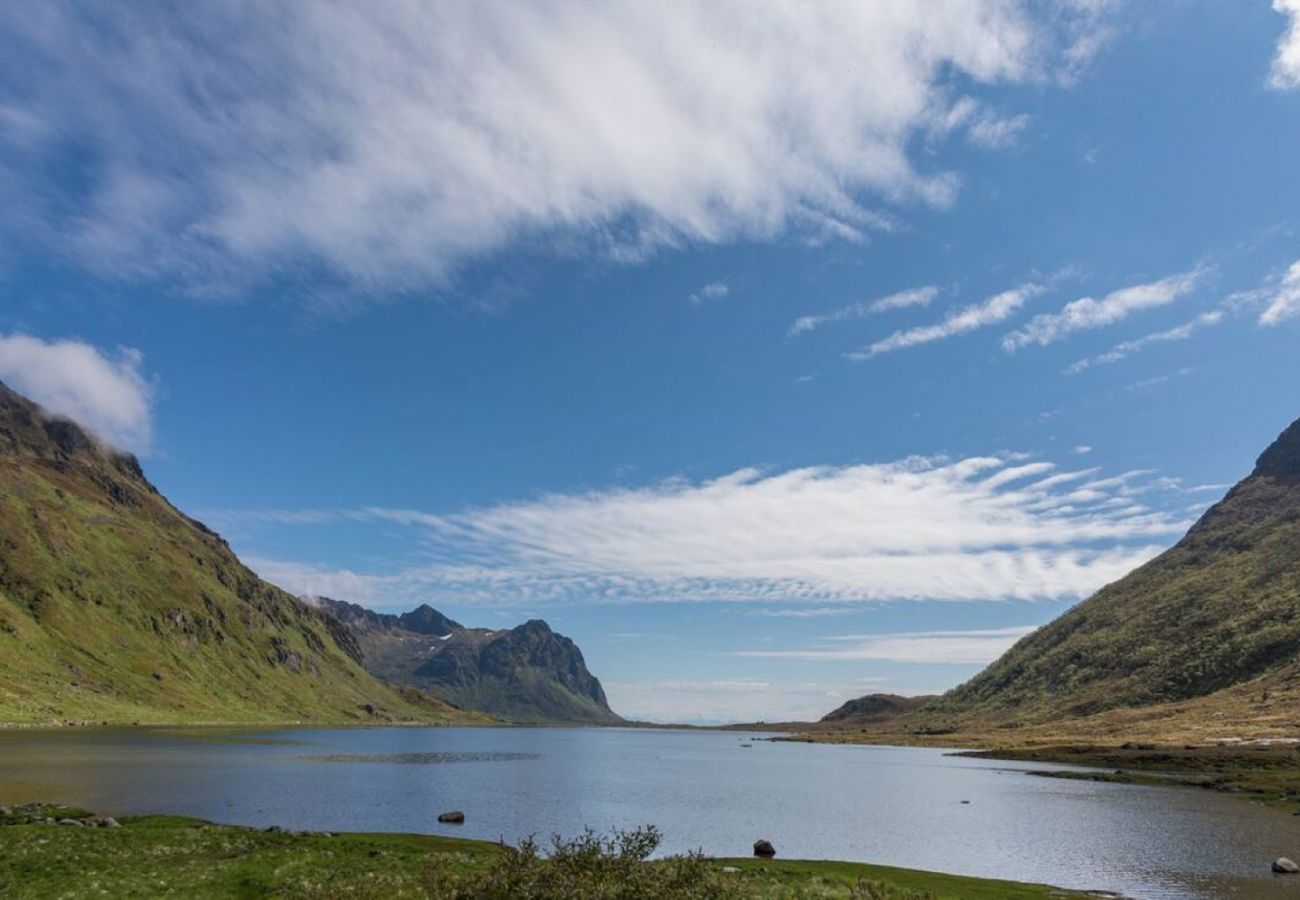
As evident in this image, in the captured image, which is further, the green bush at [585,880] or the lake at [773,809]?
the lake at [773,809]

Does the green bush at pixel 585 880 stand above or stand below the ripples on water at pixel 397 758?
above

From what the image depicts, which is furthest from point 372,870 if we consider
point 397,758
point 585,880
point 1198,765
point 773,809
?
point 1198,765

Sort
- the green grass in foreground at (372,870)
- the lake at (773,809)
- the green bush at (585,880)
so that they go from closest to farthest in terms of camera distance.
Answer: the green bush at (585,880) → the green grass in foreground at (372,870) → the lake at (773,809)

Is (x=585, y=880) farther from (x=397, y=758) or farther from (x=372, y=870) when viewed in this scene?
(x=397, y=758)

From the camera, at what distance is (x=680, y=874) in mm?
23469

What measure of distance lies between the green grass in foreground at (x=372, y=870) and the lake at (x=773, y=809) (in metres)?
12.9

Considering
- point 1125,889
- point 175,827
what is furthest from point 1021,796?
point 175,827

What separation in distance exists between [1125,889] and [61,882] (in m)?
62.0

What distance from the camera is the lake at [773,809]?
62.6m

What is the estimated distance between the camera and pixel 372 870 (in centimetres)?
4222

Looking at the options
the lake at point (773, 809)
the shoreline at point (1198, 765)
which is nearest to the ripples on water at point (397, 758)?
the lake at point (773, 809)

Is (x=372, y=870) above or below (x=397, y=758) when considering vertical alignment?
above

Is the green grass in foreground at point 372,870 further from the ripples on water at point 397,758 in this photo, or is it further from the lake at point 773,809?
the ripples on water at point 397,758

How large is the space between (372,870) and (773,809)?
221 feet
